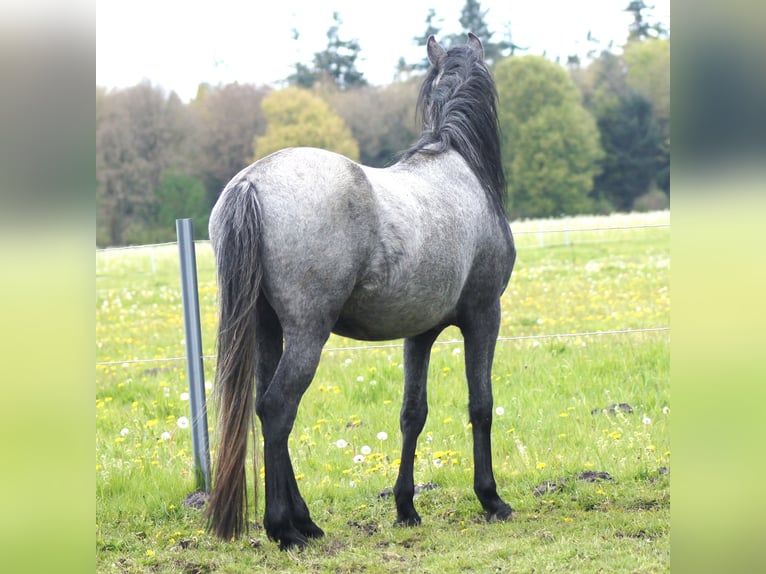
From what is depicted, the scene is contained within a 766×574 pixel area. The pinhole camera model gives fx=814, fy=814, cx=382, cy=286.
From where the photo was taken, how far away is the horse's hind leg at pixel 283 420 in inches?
157

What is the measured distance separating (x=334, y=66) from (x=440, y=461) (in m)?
40.5

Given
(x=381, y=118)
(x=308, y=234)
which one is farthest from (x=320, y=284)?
(x=381, y=118)

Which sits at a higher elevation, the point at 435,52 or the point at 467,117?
the point at 435,52

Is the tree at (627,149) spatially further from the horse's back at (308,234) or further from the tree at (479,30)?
the horse's back at (308,234)

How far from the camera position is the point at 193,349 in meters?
5.32

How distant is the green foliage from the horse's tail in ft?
122

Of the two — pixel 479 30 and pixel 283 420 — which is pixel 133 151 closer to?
pixel 479 30

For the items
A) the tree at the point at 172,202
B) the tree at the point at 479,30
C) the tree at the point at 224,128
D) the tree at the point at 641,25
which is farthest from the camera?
the tree at the point at 641,25

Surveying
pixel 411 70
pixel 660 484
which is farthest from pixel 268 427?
pixel 411 70

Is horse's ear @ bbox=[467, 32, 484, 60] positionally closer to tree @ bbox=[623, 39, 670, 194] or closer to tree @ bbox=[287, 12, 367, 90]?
tree @ bbox=[623, 39, 670, 194]

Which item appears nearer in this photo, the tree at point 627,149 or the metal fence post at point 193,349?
the metal fence post at point 193,349

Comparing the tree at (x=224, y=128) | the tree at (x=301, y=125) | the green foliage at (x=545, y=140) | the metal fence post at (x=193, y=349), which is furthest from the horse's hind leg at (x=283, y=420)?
the green foliage at (x=545, y=140)
